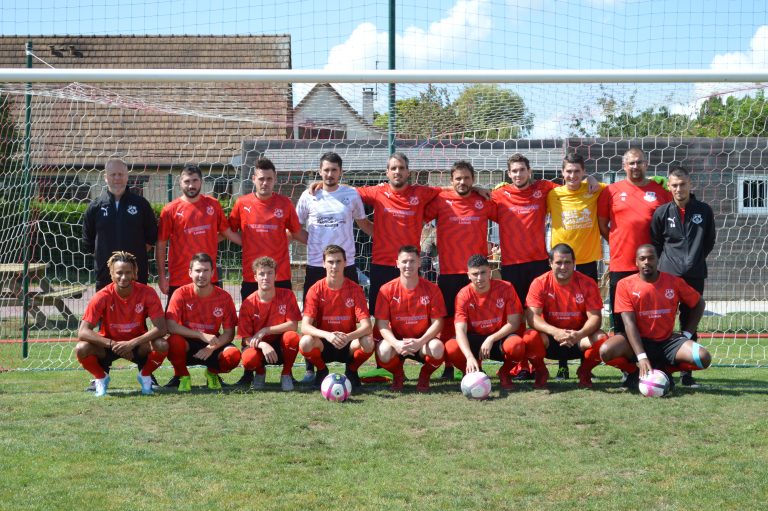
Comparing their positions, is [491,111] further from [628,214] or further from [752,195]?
[752,195]

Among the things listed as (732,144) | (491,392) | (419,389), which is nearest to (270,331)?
(419,389)

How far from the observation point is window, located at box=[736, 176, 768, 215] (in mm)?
11633

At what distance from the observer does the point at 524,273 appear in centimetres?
717

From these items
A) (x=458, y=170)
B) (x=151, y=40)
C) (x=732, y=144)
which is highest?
(x=151, y=40)

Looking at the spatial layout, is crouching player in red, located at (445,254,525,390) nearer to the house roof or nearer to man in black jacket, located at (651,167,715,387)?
man in black jacket, located at (651,167,715,387)

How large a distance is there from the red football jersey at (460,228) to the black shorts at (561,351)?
3.20ft

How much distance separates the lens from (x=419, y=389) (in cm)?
662

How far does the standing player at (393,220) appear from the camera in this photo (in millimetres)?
7184

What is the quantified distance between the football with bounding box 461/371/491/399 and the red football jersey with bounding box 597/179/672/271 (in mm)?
1710

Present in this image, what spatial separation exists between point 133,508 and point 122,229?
3731 millimetres

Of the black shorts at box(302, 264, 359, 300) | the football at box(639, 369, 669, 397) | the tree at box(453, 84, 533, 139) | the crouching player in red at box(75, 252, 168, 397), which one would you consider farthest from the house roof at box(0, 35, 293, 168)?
the football at box(639, 369, 669, 397)

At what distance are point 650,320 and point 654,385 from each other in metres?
0.61

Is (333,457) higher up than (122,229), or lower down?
lower down

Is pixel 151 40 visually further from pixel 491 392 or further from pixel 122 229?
pixel 491 392
